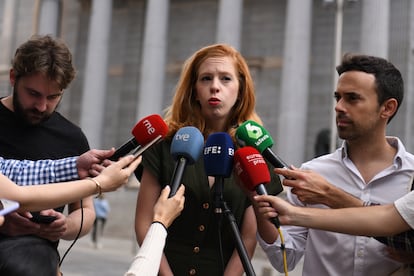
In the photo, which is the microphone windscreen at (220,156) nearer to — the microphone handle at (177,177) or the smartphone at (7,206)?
the microphone handle at (177,177)

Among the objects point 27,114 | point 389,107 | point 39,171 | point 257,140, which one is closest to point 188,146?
point 257,140

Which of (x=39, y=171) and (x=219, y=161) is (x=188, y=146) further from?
(x=39, y=171)

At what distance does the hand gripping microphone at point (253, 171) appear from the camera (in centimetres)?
275

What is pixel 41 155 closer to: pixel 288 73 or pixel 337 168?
pixel 337 168

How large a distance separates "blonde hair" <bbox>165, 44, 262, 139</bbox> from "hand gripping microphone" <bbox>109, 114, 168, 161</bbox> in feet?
2.23

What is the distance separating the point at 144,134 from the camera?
9.35 ft

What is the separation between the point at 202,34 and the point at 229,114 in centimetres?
2655

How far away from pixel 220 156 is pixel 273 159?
28cm

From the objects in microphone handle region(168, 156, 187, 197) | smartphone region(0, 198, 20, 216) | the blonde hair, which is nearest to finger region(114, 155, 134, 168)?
microphone handle region(168, 156, 187, 197)

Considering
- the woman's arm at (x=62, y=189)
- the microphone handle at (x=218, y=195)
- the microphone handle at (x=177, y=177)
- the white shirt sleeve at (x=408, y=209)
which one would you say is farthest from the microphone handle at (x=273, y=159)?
the woman's arm at (x=62, y=189)

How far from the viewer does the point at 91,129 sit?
28.0 metres

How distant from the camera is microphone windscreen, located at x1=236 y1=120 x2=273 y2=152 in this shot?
303 cm

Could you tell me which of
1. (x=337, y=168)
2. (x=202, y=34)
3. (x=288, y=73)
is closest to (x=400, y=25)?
(x=288, y=73)

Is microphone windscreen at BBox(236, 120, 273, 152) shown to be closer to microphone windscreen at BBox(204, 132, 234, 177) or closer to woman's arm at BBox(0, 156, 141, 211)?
microphone windscreen at BBox(204, 132, 234, 177)
